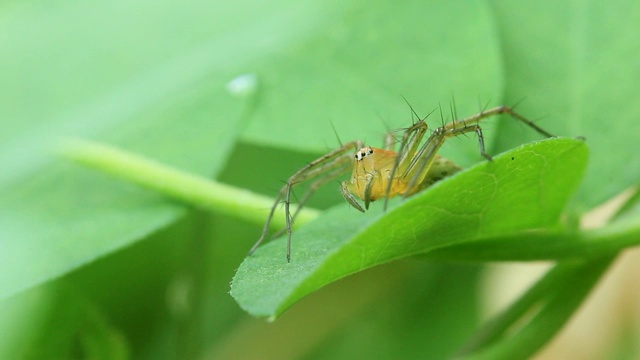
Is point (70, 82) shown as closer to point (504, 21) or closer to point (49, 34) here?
point (49, 34)

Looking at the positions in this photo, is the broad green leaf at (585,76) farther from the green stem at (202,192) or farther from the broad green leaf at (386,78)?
the green stem at (202,192)

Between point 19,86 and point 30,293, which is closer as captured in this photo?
point 30,293

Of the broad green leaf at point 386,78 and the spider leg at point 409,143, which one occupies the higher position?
the broad green leaf at point 386,78

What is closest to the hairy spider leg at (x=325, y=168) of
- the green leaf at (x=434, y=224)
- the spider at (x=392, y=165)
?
the spider at (x=392, y=165)

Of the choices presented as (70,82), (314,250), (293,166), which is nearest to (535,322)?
(314,250)

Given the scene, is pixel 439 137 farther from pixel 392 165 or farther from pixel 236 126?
pixel 236 126

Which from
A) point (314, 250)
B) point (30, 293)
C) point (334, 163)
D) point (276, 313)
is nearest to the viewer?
point (276, 313)
